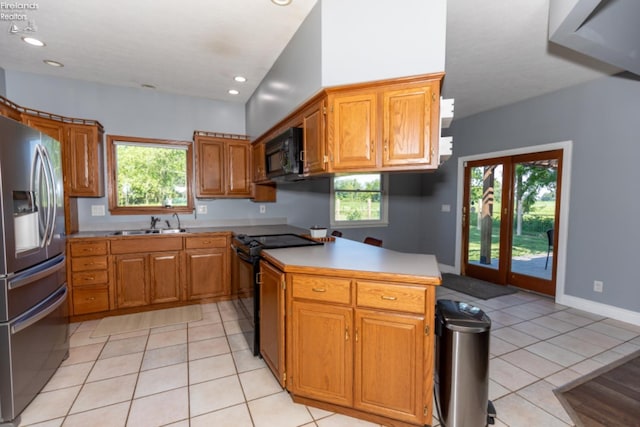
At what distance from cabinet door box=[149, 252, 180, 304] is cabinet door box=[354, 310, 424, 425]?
2.66 meters

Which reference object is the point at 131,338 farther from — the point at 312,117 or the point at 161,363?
the point at 312,117

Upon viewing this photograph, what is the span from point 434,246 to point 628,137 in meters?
3.04

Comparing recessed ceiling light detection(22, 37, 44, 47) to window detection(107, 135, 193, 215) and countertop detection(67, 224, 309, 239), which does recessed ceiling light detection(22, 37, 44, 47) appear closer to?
window detection(107, 135, 193, 215)

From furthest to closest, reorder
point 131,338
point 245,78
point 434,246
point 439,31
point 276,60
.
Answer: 1. point 434,246
2. point 245,78
3. point 276,60
4. point 131,338
5. point 439,31

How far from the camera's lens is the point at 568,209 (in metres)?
3.66

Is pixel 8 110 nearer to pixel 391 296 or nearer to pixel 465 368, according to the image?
pixel 391 296

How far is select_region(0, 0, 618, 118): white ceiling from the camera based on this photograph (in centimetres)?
223

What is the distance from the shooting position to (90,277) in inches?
124

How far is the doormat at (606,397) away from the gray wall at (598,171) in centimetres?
133

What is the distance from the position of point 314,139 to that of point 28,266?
2.08 meters

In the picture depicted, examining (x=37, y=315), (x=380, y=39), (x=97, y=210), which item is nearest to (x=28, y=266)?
(x=37, y=315)

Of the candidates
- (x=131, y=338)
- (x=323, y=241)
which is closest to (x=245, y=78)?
(x=323, y=241)

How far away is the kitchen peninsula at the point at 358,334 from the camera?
5.32 ft

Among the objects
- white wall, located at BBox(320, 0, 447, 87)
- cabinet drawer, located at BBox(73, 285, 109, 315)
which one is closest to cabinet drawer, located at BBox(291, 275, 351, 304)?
white wall, located at BBox(320, 0, 447, 87)
